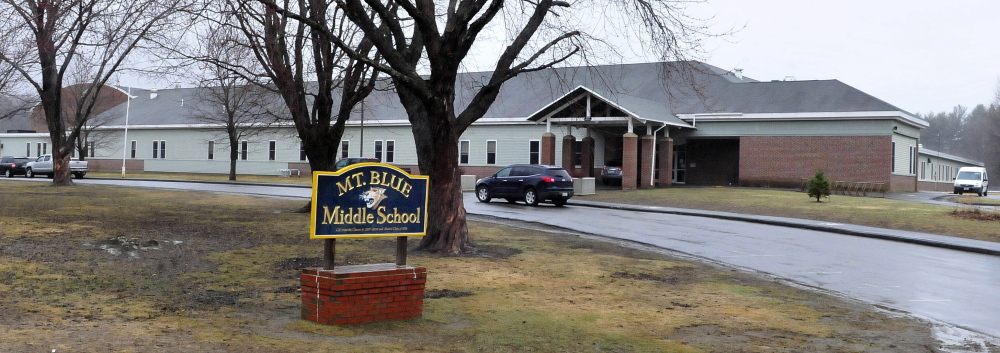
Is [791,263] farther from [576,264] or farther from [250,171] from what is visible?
[250,171]

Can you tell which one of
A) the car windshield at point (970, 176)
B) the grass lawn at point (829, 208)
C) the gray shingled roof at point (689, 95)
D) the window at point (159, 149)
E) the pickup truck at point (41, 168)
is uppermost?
the gray shingled roof at point (689, 95)

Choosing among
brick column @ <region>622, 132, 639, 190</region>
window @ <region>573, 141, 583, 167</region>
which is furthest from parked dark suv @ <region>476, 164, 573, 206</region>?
window @ <region>573, 141, 583, 167</region>

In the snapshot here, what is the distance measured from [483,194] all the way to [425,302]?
77.9 ft

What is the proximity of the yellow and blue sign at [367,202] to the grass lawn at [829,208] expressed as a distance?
733 inches

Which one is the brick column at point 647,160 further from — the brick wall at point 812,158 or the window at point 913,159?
the window at point 913,159

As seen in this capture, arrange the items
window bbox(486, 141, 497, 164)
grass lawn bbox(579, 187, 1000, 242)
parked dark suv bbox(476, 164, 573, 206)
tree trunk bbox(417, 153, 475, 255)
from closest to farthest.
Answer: tree trunk bbox(417, 153, 475, 255), grass lawn bbox(579, 187, 1000, 242), parked dark suv bbox(476, 164, 573, 206), window bbox(486, 141, 497, 164)

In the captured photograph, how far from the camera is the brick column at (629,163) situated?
43.1 metres

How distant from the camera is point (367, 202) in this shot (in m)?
8.98

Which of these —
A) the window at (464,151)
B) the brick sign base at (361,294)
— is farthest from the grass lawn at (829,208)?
the brick sign base at (361,294)

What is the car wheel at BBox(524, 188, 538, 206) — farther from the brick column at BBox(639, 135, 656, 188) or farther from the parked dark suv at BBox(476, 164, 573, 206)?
the brick column at BBox(639, 135, 656, 188)

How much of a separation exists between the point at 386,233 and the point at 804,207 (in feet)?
84.7

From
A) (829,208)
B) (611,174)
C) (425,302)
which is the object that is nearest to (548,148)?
(611,174)

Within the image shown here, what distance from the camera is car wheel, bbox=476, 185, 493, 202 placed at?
3359 centimetres

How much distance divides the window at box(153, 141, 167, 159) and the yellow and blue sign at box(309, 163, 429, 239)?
6626cm
